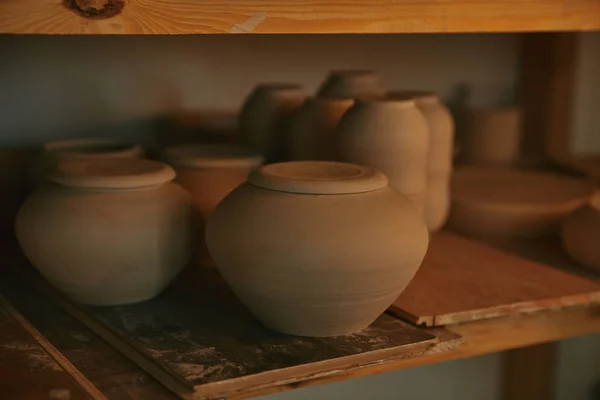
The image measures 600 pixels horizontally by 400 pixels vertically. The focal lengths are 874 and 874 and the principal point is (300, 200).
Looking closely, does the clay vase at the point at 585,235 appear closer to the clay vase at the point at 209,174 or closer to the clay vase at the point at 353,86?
the clay vase at the point at 353,86

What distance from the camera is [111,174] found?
1.02 metres

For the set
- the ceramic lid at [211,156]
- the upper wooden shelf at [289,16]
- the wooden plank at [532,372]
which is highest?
the upper wooden shelf at [289,16]

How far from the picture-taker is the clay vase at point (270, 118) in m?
1.26

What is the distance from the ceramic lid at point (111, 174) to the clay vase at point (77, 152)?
0.05 m

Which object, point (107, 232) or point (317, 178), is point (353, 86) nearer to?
point (317, 178)

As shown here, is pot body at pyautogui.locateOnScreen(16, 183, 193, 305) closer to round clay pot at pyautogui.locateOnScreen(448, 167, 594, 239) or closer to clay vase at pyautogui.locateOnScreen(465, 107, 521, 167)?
round clay pot at pyautogui.locateOnScreen(448, 167, 594, 239)

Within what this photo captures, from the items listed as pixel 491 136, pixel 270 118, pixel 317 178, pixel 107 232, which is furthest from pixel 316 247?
pixel 491 136

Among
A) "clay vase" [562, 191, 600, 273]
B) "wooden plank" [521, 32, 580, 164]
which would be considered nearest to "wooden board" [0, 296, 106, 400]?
"clay vase" [562, 191, 600, 273]

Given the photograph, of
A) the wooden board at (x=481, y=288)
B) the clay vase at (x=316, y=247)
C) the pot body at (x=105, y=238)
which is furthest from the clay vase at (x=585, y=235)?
the pot body at (x=105, y=238)

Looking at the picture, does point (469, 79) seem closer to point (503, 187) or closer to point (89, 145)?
point (503, 187)

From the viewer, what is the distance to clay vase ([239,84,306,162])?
4.14 feet

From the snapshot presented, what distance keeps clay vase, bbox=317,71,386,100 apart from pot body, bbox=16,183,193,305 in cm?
33

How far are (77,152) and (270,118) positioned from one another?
0.28 m

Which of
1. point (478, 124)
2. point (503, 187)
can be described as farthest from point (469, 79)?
point (503, 187)
